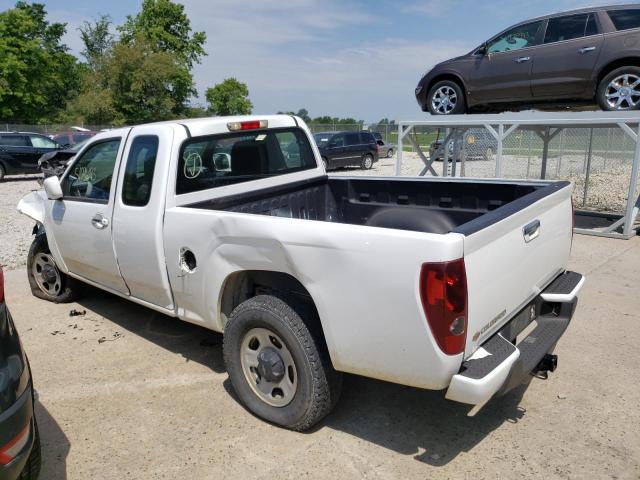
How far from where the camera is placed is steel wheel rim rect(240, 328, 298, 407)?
3098 mm

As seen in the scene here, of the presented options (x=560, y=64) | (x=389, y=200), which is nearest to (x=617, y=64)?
(x=560, y=64)

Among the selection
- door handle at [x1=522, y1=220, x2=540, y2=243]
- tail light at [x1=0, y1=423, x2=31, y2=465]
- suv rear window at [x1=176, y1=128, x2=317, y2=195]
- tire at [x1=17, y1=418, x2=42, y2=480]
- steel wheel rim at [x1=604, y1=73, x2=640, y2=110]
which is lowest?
tire at [x1=17, y1=418, x2=42, y2=480]

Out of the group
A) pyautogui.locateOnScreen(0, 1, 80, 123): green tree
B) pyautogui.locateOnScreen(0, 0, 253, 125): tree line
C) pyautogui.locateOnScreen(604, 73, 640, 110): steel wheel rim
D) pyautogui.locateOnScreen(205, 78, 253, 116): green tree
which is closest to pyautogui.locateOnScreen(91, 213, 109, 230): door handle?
pyautogui.locateOnScreen(604, 73, 640, 110): steel wheel rim

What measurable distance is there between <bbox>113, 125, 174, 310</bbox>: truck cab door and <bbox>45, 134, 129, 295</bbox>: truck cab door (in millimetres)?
143

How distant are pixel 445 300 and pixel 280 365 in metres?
1.20

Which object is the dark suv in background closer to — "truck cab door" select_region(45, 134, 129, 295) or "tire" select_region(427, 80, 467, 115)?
"tire" select_region(427, 80, 467, 115)

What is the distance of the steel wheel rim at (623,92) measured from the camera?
24.6 feet

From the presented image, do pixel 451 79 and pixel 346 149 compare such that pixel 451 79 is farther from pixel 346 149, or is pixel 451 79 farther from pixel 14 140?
pixel 14 140

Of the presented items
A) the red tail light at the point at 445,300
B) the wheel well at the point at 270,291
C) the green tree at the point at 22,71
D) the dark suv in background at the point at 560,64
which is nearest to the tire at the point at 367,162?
the dark suv in background at the point at 560,64

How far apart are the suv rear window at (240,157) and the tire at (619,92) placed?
519 cm

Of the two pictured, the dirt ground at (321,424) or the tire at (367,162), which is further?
the tire at (367,162)

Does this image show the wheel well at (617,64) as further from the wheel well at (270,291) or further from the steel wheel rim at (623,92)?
the wheel well at (270,291)

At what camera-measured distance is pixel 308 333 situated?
2.91m

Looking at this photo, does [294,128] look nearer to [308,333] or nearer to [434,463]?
[308,333]
